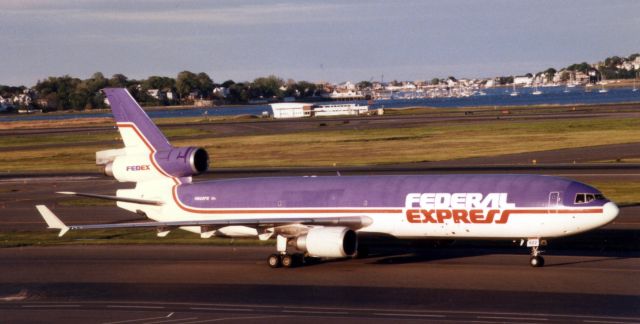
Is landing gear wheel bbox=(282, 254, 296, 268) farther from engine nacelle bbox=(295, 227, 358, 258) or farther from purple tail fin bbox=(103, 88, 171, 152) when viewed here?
purple tail fin bbox=(103, 88, 171, 152)

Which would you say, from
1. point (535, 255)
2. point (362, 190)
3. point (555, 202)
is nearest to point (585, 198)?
point (555, 202)

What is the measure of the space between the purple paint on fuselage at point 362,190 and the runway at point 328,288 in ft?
9.01

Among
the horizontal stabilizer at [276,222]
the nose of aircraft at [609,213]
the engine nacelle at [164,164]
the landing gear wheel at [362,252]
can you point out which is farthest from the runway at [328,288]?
the engine nacelle at [164,164]

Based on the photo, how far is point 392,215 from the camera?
139 feet

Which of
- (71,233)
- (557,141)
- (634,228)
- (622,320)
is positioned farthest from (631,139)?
(622,320)

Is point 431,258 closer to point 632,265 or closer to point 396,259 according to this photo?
point 396,259

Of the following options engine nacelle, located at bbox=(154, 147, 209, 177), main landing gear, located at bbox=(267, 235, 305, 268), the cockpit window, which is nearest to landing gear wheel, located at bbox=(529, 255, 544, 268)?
the cockpit window

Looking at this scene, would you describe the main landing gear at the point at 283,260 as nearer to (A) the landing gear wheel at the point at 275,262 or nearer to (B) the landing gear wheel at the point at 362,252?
(A) the landing gear wheel at the point at 275,262

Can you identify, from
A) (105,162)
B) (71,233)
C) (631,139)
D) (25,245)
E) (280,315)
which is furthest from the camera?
(631,139)

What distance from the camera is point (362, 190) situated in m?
43.4

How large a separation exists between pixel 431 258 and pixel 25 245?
23.1 metres

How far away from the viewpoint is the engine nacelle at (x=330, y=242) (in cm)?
4072

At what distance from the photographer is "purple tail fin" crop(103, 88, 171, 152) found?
47062 millimetres

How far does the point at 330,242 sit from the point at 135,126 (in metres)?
12.2
